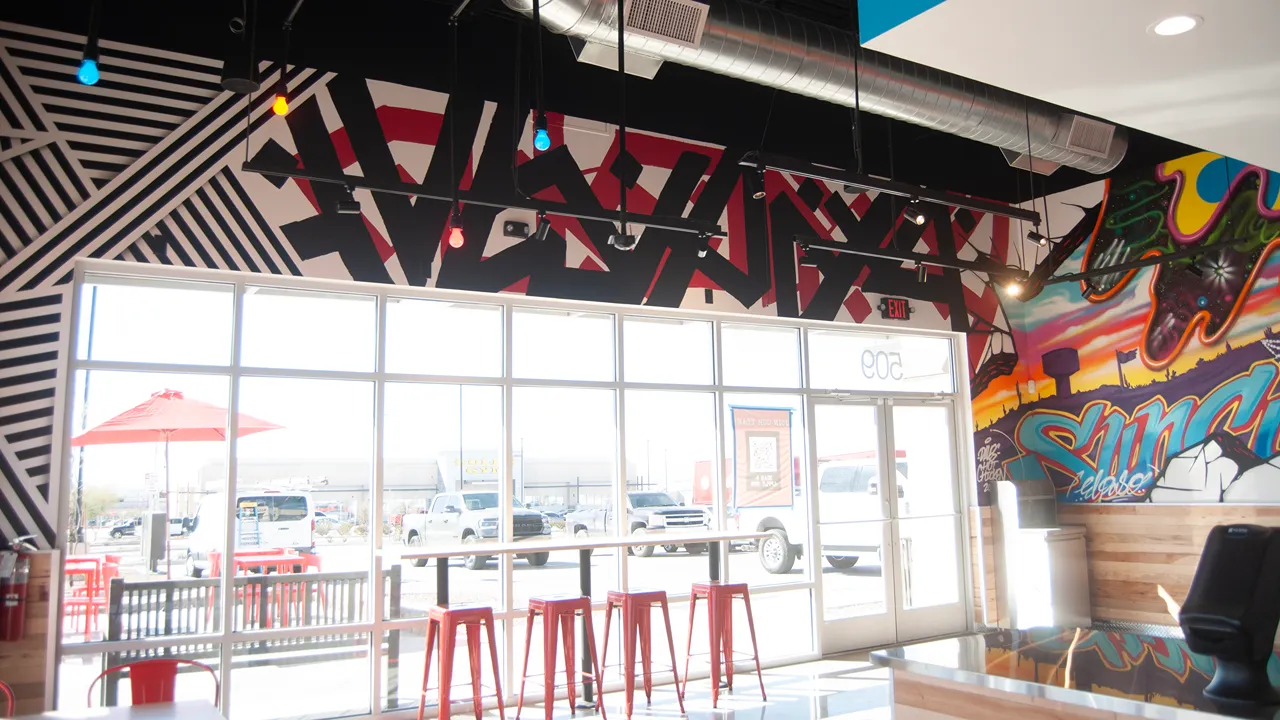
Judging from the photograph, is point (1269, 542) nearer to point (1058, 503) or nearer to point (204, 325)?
point (204, 325)

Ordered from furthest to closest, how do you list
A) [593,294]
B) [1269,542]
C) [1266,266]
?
1. [1266,266]
2. [593,294]
3. [1269,542]

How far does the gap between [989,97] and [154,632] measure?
21.4 feet

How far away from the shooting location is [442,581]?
17.5 feet

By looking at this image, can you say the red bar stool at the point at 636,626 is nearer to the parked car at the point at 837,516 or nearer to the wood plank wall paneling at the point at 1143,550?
the parked car at the point at 837,516

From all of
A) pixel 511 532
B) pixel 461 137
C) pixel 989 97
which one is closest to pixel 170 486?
pixel 511 532

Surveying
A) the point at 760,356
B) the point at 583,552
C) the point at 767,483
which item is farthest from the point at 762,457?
the point at 583,552

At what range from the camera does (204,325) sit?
5508 millimetres

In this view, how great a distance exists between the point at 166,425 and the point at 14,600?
4.01ft

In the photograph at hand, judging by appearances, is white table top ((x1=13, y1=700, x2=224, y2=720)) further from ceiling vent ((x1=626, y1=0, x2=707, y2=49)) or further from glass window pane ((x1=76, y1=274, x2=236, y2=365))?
ceiling vent ((x1=626, y1=0, x2=707, y2=49))

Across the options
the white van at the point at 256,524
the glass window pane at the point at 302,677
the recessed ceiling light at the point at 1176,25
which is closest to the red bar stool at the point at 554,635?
the glass window pane at the point at 302,677

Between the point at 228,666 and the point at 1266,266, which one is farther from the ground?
the point at 1266,266

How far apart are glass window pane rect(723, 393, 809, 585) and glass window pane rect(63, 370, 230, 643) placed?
3.87m

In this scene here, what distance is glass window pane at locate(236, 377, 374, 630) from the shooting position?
18.1 feet

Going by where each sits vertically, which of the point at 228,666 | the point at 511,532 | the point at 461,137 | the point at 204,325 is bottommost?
the point at 228,666
